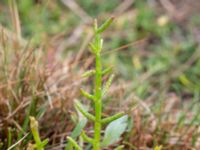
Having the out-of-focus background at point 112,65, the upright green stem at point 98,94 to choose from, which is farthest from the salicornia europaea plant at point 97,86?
the out-of-focus background at point 112,65

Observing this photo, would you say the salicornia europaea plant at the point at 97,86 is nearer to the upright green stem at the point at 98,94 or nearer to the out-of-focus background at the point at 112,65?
the upright green stem at the point at 98,94

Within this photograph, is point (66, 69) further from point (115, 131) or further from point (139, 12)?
point (139, 12)

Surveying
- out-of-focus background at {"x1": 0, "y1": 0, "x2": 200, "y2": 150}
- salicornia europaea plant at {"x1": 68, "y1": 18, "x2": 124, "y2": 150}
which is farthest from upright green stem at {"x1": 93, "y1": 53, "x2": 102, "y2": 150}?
out-of-focus background at {"x1": 0, "y1": 0, "x2": 200, "y2": 150}

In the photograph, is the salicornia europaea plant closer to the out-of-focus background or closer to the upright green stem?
the upright green stem

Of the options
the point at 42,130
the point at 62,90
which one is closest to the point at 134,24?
the point at 62,90

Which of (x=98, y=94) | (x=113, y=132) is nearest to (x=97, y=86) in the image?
(x=98, y=94)

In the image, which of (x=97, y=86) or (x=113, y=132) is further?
(x=113, y=132)

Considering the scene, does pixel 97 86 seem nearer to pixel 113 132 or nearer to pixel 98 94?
pixel 98 94

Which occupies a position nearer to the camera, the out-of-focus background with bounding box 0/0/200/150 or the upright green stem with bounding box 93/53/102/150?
the upright green stem with bounding box 93/53/102/150
